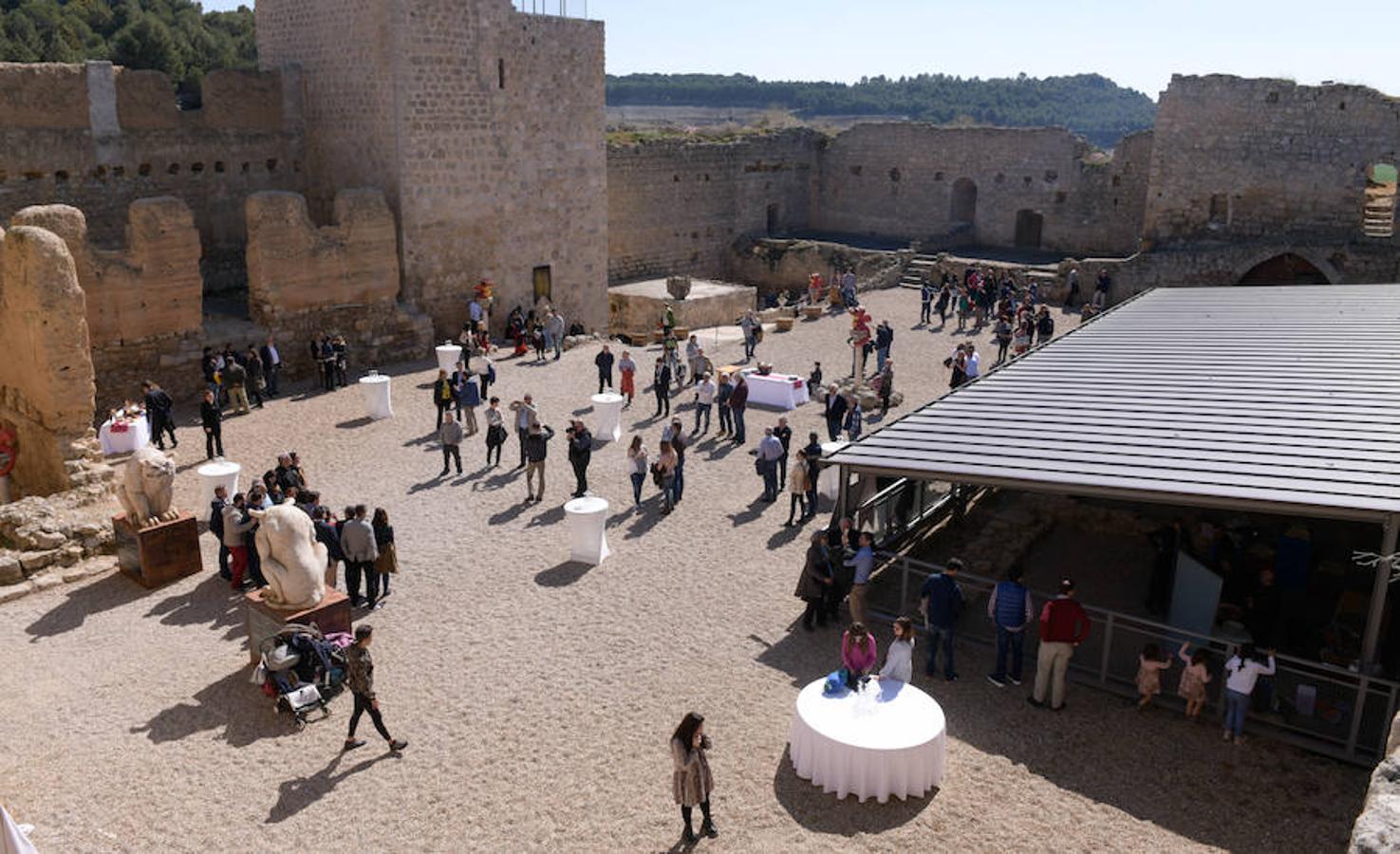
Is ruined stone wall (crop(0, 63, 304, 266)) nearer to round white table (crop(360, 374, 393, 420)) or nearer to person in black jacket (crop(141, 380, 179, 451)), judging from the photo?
person in black jacket (crop(141, 380, 179, 451))

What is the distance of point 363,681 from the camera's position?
7.54m

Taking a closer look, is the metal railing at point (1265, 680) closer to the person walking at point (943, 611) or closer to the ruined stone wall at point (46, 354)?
the person walking at point (943, 611)

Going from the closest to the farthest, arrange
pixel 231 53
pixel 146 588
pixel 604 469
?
pixel 146 588
pixel 604 469
pixel 231 53

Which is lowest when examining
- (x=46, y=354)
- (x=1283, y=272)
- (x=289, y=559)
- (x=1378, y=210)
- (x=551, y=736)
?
(x=551, y=736)

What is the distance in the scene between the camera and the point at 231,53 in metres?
37.2

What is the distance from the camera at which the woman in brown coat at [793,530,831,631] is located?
9.28 m

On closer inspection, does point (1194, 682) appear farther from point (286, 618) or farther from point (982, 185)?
point (982, 185)

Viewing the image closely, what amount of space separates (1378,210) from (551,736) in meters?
25.6

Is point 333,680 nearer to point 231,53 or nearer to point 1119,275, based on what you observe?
point 1119,275

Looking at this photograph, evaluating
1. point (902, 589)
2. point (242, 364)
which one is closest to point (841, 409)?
point (902, 589)

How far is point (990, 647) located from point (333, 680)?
5.26 m

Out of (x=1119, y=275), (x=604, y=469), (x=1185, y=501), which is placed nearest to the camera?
(x=1185, y=501)

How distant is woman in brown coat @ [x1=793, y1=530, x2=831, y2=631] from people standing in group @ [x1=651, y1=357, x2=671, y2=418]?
6.53 m

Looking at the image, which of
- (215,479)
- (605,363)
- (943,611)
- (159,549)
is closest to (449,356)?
(605,363)
